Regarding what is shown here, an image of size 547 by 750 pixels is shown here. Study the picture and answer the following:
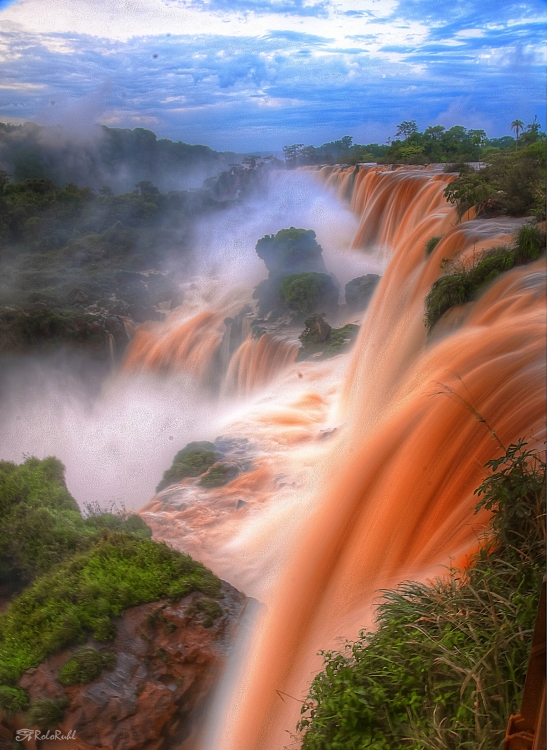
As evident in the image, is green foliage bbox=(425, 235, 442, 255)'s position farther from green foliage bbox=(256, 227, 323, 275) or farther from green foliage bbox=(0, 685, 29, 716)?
green foliage bbox=(256, 227, 323, 275)

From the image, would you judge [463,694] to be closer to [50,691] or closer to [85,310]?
[50,691]

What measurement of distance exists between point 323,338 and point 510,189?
14.9 ft

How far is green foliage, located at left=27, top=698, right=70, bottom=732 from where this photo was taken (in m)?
3.45

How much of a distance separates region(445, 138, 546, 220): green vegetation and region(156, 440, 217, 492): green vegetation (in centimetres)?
388

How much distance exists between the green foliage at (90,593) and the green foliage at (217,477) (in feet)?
5.53

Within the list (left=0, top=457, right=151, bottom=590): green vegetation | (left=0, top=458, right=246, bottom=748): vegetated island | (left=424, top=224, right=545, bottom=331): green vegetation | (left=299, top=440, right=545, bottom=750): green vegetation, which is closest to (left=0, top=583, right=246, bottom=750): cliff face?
(left=0, top=458, right=246, bottom=748): vegetated island

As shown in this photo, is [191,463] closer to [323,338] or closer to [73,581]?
[73,581]

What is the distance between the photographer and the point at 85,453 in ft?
35.1

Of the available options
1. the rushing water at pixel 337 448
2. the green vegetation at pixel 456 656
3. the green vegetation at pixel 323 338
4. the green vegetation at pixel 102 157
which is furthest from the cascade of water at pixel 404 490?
the green vegetation at pixel 102 157

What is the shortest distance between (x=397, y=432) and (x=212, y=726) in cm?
219

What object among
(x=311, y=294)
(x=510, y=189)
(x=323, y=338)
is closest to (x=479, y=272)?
(x=510, y=189)

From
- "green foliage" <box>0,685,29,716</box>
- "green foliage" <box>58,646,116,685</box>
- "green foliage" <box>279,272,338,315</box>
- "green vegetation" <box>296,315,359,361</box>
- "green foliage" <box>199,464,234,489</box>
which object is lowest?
"green foliage" <box>0,685,29,716</box>

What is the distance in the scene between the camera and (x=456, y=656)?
2.05 meters

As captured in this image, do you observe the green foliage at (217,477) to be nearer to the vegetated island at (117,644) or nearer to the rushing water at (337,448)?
the rushing water at (337,448)
